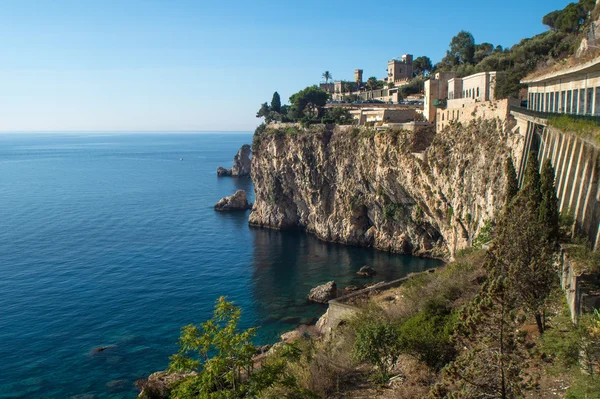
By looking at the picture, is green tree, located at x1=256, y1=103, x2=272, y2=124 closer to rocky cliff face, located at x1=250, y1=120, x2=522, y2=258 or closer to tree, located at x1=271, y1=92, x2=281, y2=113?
tree, located at x1=271, y1=92, x2=281, y2=113

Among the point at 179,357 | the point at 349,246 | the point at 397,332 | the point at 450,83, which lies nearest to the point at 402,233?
the point at 349,246

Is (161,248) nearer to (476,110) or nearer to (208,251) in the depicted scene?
(208,251)

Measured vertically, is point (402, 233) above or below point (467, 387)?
below

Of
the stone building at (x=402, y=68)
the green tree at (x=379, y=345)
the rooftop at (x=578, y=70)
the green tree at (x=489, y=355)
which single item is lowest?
the green tree at (x=379, y=345)

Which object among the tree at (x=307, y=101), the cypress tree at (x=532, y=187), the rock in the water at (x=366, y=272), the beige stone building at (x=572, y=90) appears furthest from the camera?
the tree at (x=307, y=101)

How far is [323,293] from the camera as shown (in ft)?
132

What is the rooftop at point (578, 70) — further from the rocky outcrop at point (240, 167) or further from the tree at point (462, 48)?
the rocky outcrop at point (240, 167)

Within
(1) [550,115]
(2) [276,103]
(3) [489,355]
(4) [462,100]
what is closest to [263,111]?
(2) [276,103]

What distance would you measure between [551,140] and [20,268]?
49.1 meters

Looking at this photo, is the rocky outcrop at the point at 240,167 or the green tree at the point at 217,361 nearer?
the green tree at the point at 217,361

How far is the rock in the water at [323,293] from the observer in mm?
40125

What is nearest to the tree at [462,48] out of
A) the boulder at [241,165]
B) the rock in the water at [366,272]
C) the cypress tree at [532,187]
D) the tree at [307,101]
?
the tree at [307,101]

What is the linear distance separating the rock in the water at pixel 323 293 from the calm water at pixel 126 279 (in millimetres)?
747

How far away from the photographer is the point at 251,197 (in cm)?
9750
